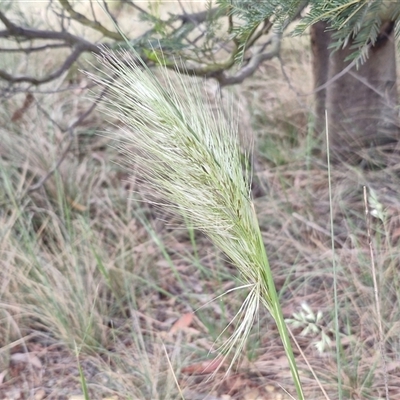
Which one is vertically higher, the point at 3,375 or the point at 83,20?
the point at 83,20

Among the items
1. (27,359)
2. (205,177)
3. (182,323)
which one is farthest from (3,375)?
(205,177)

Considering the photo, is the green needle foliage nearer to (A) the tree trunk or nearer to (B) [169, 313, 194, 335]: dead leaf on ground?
(B) [169, 313, 194, 335]: dead leaf on ground

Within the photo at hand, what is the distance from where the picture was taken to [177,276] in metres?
2.50

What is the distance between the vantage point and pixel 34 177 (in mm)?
3539

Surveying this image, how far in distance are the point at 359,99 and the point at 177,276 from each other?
141 centimetres

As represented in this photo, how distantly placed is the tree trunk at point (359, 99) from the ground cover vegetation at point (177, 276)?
0.09m

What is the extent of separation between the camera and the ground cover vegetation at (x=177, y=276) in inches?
84.0

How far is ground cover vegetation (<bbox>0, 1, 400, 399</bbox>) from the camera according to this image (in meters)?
2.13

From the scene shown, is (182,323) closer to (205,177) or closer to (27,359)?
(27,359)

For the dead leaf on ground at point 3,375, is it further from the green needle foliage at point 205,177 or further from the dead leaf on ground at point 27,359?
the green needle foliage at point 205,177

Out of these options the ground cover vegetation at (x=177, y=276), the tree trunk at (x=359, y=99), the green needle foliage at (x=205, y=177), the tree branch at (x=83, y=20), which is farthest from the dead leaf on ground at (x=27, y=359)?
the tree trunk at (x=359, y=99)

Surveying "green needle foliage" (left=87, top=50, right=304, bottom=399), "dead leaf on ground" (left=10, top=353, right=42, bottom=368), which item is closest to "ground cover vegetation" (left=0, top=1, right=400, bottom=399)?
"dead leaf on ground" (left=10, top=353, right=42, bottom=368)

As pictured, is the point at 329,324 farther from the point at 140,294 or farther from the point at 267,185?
the point at 267,185

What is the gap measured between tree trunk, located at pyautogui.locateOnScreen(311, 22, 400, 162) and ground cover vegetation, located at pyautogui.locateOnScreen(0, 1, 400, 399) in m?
0.09
